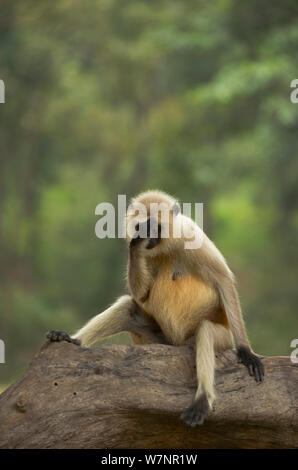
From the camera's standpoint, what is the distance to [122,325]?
6.29 meters

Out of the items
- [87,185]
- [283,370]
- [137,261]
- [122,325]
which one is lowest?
[283,370]

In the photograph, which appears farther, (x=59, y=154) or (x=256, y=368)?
(x=59, y=154)

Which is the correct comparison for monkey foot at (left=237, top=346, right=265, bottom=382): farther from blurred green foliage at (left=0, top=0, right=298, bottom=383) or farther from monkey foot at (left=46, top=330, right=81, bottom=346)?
blurred green foliage at (left=0, top=0, right=298, bottom=383)

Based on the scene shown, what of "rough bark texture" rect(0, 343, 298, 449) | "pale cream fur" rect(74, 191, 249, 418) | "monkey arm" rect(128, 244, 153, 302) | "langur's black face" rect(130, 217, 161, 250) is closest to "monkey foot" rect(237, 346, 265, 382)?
"rough bark texture" rect(0, 343, 298, 449)

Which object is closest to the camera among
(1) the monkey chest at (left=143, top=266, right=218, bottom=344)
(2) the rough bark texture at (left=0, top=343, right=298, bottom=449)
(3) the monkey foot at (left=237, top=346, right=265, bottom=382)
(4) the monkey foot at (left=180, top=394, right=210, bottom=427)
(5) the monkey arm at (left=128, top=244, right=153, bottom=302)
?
(2) the rough bark texture at (left=0, top=343, right=298, bottom=449)

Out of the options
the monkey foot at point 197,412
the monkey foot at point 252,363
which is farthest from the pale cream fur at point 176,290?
the monkey foot at point 197,412

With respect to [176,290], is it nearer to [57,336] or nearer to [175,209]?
[175,209]

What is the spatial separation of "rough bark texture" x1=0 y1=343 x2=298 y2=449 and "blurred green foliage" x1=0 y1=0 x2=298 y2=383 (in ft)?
39.8

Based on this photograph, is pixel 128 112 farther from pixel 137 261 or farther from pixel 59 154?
pixel 137 261

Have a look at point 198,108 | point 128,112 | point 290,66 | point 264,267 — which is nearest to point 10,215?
point 128,112

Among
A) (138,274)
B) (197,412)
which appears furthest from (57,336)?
(197,412)

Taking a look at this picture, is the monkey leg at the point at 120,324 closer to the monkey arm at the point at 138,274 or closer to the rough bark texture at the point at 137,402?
the monkey arm at the point at 138,274

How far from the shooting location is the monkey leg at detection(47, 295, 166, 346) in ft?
20.0

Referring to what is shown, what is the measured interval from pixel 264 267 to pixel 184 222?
1757cm
